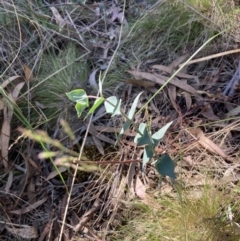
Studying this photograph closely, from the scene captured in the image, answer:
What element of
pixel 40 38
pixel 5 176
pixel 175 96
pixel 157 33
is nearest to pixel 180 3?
pixel 157 33

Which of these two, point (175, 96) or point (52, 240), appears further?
point (175, 96)

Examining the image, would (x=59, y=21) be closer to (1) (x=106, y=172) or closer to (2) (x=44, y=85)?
(2) (x=44, y=85)

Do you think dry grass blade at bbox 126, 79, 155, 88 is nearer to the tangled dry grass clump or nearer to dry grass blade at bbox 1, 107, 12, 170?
the tangled dry grass clump

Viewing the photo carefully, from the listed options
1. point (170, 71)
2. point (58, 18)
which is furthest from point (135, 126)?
point (58, 18)

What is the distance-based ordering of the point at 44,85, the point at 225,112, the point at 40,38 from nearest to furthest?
the point at 225,112 → the point at 44,85 → the point at 40,38

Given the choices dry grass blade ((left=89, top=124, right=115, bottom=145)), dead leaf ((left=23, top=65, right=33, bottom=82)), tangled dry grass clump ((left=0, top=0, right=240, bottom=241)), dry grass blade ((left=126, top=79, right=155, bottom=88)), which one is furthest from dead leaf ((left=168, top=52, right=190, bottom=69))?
dead leaf ((left=23, top=65, right=33, bottom=82))

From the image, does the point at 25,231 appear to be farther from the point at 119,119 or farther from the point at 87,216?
the point at 119,119

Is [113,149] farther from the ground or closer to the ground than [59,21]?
closer to the ground
